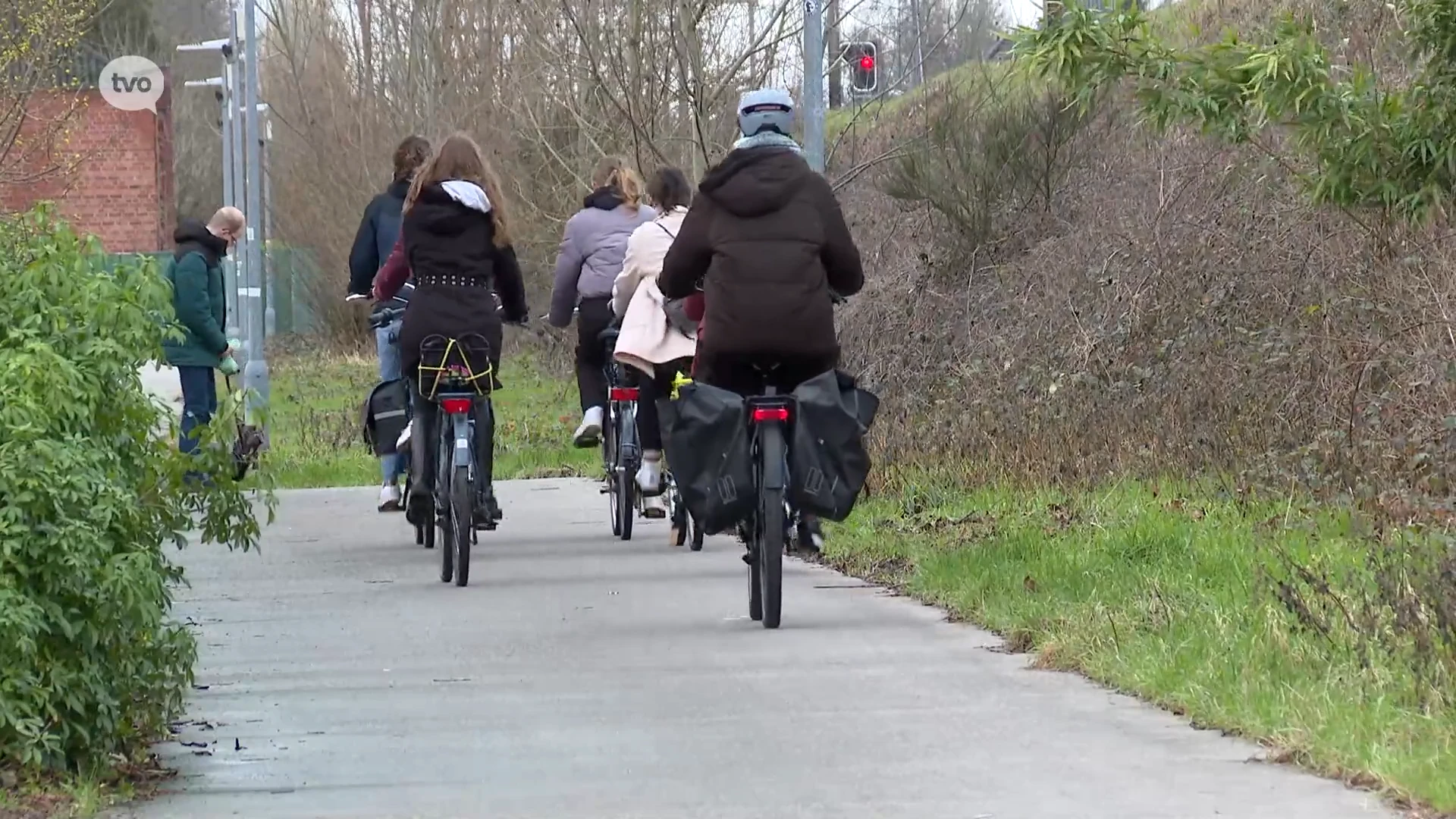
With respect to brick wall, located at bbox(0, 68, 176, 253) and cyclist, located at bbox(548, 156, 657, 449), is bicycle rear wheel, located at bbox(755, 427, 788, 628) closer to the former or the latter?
cyclist, located at bbox(548, 156, 657, 449)

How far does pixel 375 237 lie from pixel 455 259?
2.00 metres

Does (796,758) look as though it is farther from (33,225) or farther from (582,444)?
(582,444)

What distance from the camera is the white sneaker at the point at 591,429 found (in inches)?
499

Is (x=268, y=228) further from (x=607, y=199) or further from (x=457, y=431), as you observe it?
(x=457, y=431)

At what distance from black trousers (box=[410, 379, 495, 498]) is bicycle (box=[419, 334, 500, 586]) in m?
0.03

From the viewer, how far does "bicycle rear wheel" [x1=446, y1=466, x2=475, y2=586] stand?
10.4 meters

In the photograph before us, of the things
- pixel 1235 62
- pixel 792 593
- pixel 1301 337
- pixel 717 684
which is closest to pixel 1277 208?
pixel 1301 337

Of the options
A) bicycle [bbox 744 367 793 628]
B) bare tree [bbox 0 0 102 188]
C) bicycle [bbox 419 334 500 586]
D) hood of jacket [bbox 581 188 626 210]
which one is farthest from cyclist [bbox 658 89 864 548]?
bare tree [bbox 0 0 102 188]

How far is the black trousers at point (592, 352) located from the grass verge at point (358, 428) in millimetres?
2013

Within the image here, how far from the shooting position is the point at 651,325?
11164mm

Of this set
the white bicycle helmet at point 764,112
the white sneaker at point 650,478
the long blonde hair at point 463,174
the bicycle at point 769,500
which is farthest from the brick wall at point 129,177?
the bicycle at point 769,500

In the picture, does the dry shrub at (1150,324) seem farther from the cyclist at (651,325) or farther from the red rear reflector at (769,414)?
the red rear reflector at (769,414)

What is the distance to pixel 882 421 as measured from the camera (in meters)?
15.1

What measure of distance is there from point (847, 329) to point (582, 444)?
550 cm
